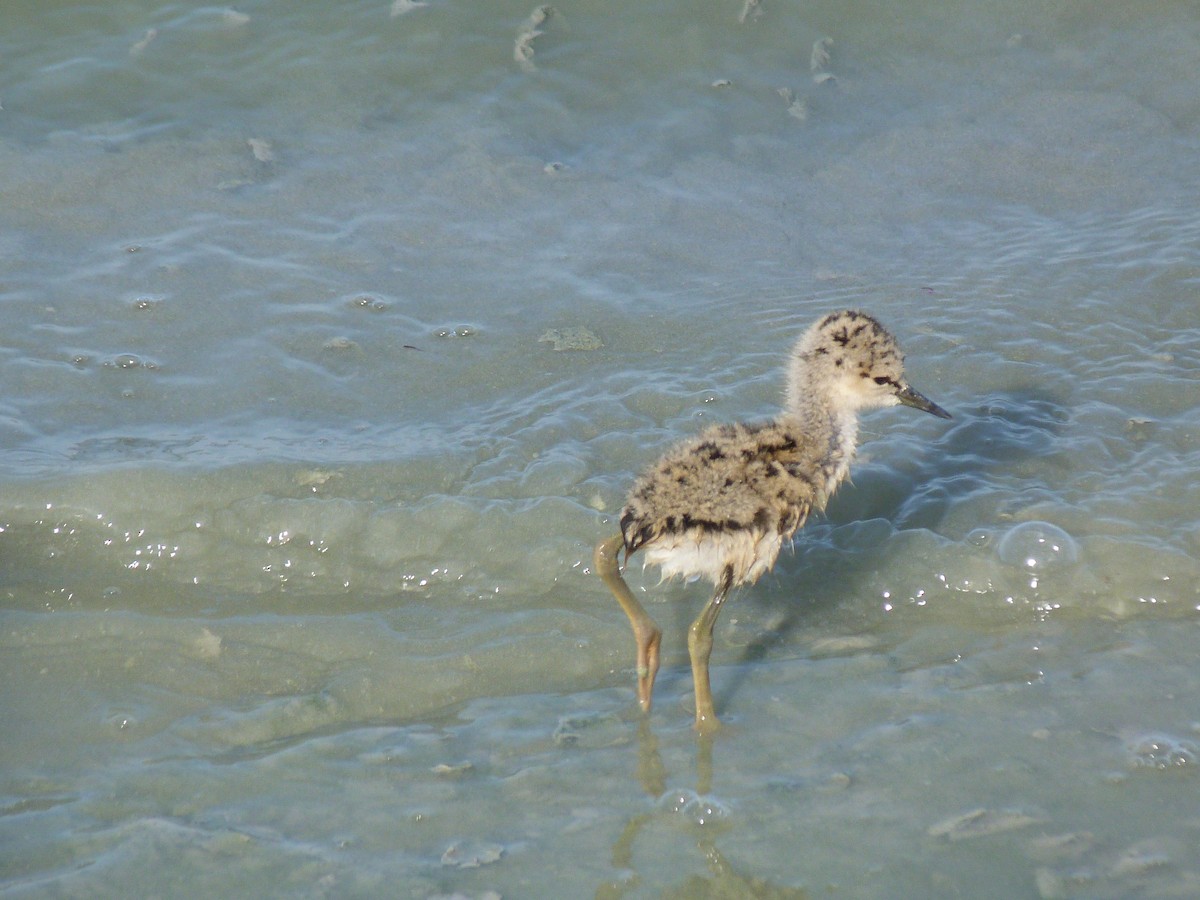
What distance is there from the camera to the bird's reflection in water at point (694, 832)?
11.1ft

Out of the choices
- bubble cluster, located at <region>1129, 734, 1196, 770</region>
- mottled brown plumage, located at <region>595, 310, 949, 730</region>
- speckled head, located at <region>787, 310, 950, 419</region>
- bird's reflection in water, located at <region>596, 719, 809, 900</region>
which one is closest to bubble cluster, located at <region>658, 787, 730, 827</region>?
bird's reflection in water, located at <region>596, 719, 809, 900</region>

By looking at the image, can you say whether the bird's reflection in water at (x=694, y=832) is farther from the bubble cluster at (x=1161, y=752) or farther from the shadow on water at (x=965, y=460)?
the bubble cluster at (x=1161, y=752)

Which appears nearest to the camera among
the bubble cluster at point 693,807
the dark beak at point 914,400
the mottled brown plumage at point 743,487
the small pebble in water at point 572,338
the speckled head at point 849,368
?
the bubble cluster at point 693,807

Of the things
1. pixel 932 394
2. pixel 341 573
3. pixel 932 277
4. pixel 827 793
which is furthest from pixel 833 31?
pixel 827 793

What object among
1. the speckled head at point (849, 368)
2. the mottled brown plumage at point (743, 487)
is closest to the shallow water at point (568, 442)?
the mottled brown plumage at point (743, 487)

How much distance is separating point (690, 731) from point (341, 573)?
5.08 feet

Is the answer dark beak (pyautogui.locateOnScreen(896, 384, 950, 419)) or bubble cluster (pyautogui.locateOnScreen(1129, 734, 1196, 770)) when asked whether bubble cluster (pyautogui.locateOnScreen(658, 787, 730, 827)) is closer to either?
bubble cluster (pyautogui.locateOnScreen(1129, 734, 1196, 770))

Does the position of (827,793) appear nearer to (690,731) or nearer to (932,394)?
(690,731)

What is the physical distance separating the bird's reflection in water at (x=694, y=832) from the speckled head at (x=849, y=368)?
133 cm

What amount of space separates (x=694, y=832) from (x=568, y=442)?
2.20 metres

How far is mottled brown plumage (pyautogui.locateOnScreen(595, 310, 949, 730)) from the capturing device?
3867mm

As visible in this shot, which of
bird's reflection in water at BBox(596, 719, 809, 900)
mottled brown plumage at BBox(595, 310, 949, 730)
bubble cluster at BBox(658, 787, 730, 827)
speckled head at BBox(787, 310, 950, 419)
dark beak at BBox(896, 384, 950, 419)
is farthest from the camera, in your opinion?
dark beak at BBox(896, 384, 950, 419)

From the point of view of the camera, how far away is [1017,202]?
7.17 metres

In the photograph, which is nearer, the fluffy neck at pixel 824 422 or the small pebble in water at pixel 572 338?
the fluffy neck at pixel 824 422
